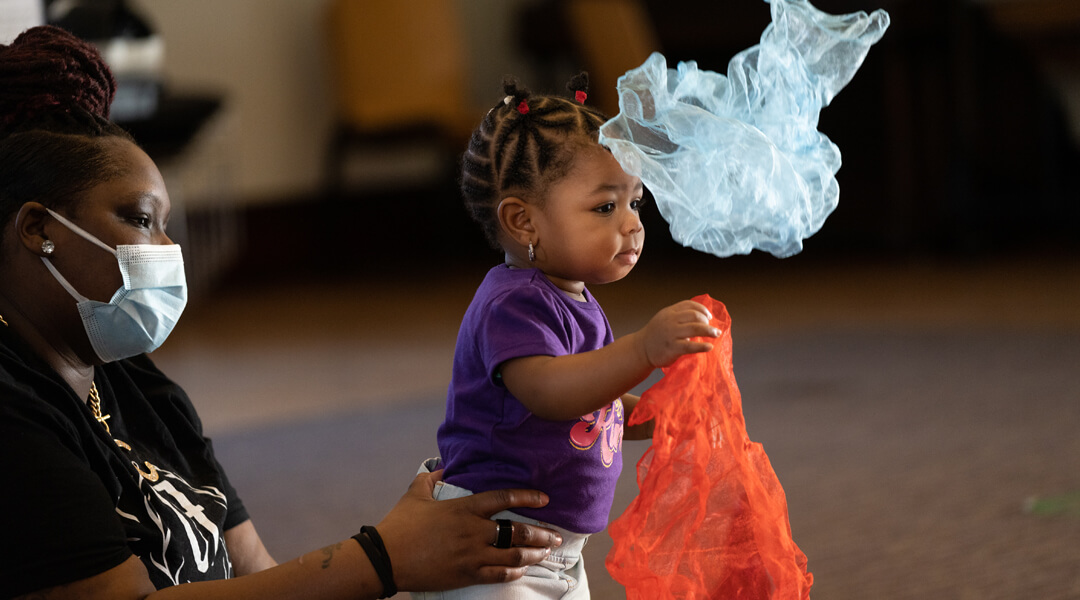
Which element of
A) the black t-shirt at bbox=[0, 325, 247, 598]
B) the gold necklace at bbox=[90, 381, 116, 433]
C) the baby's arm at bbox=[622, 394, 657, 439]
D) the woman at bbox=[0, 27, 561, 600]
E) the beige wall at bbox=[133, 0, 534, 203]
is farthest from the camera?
the beige wall at bbox=[133, 0, 534, 203]

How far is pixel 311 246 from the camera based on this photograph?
5473 millimetres

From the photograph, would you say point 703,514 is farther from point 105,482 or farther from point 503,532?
point 105,482

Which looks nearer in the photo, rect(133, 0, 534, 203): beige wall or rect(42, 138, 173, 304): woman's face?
rect(42, 138, 173, 304): woman's face

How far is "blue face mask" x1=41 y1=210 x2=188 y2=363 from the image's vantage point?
1069 millimetres

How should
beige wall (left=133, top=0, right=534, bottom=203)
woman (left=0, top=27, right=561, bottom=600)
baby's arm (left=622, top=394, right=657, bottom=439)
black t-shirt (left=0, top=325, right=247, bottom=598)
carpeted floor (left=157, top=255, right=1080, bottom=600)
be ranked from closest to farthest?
black t-shirt (left=0, top=325, right=247, bottom=598)
woman (left=0, top=27, right=561, bottom=600)
baby's arm (left=622, top=394, right=657, bottom=439)
carpeted floor (left=157, top=255, right=1080, bottom=600)
beige wall (left=133, top=0, right=534, bottom=203)

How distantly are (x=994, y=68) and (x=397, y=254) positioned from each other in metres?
2.92

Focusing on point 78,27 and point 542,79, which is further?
point 542,79

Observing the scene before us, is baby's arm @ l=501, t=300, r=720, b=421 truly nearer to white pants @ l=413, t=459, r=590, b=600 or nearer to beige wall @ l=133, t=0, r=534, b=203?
white pants @ l=413, t=459, r=590, b=600

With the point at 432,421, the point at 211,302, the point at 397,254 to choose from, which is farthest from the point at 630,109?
the point at 397,254

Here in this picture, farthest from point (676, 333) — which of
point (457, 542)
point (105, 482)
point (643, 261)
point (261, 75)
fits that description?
point (261, 75)

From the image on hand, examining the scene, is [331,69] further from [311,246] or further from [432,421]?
[432,421]

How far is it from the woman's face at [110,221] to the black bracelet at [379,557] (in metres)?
0.34

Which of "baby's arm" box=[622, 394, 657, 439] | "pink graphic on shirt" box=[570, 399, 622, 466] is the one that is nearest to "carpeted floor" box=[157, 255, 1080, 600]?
"baby's arm" box=[622, 394, 657, 439]

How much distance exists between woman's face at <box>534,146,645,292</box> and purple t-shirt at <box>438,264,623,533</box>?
39mm
